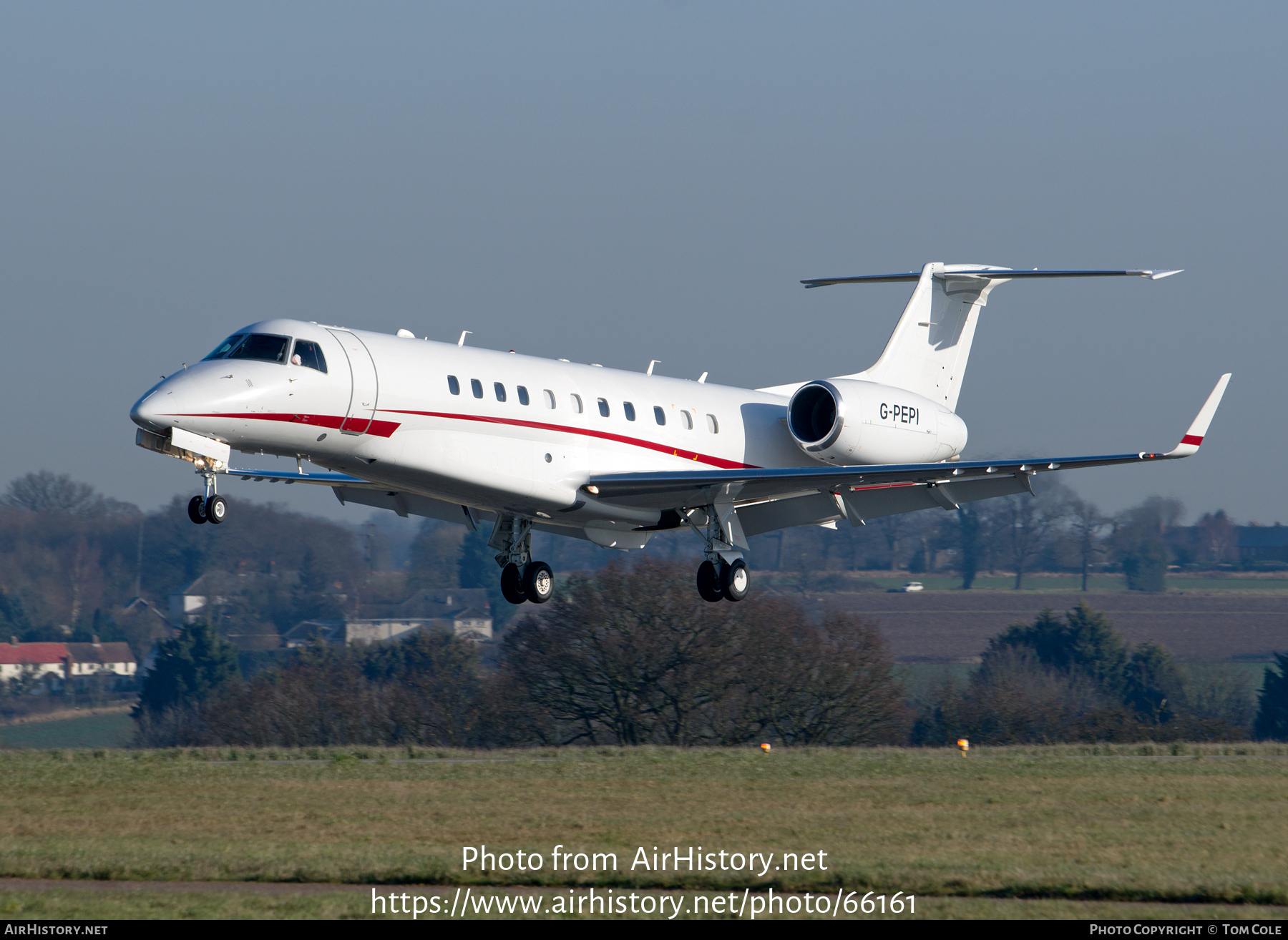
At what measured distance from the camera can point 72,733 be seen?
2689 inches

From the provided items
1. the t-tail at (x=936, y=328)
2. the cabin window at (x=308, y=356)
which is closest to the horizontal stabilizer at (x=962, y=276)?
the t-tail at (x=936, y=328)

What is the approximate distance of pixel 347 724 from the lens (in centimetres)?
5141

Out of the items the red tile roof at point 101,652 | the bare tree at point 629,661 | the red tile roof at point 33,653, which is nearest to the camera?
the bare tree at point 629,661

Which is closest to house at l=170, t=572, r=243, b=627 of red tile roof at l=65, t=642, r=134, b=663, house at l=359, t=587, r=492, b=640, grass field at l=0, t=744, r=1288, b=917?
red tile roof at l=65, t=642, r=134, b=663

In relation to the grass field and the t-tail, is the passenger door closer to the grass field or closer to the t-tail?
the grass field

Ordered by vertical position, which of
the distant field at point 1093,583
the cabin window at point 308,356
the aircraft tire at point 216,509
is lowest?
the aircraft tire at point 216,509

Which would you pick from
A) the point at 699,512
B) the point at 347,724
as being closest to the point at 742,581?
the point at 699,512

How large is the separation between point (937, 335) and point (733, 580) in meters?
7.68

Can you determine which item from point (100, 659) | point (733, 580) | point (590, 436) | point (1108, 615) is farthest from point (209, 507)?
point (100, 659)

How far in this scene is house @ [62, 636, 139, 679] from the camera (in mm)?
82312

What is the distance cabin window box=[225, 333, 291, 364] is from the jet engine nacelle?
916cm

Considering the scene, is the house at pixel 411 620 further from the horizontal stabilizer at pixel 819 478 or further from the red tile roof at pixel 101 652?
the horizontal stabilizer at pixel 819 478

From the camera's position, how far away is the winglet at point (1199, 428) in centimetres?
1970

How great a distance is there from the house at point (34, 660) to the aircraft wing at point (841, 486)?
63171 mm
